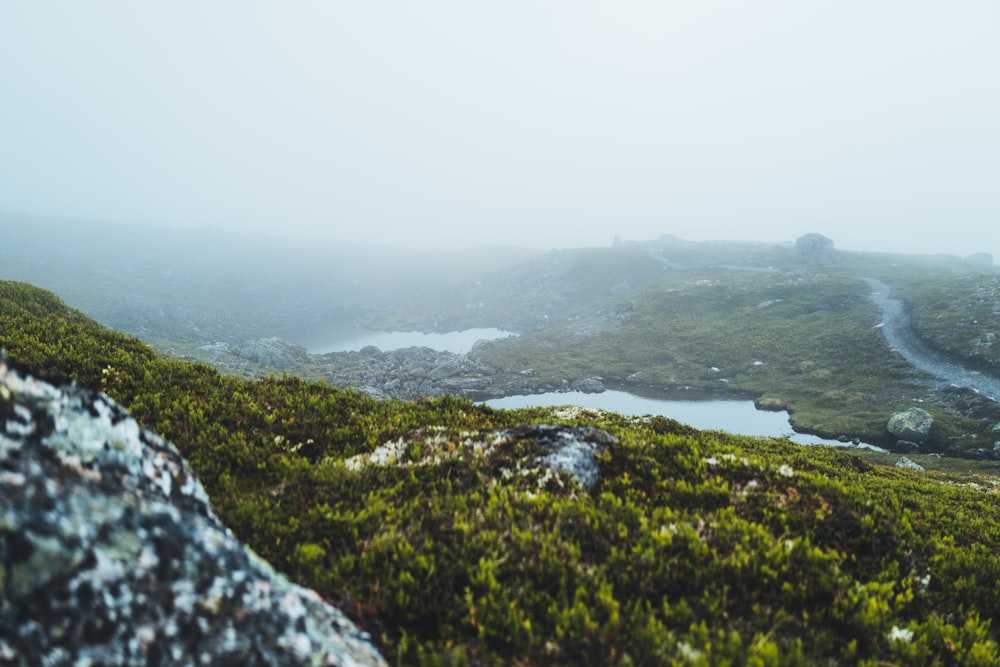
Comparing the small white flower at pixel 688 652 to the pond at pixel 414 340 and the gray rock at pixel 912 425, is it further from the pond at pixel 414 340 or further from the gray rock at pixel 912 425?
the pond at pixel 414 340

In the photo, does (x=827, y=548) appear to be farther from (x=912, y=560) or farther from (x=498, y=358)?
(x=498, y=358)

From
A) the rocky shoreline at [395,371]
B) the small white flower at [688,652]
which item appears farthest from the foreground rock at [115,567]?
the rocky shoreline at [395,371]

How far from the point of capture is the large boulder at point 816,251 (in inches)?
5726

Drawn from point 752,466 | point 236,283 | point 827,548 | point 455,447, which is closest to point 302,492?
point 455,447

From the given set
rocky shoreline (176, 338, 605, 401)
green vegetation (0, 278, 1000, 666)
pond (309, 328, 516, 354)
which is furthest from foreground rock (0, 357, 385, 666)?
pond (309, 328, 516, 354)

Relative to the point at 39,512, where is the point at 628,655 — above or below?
below

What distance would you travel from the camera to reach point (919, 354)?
6412 centimetres

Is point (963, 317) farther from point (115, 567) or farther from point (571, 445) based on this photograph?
point (115, 567)

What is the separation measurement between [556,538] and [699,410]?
66.1m

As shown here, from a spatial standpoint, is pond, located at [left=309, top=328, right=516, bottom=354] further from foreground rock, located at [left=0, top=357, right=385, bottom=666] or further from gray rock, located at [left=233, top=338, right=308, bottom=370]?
foreground rock, located at [left=0, top=357, right=385, bottom=666]

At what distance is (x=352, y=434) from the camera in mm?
10438

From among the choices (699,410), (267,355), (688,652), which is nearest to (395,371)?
(267,355)

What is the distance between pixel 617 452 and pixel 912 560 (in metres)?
5.39

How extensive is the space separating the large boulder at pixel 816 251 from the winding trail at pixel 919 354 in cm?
5526
